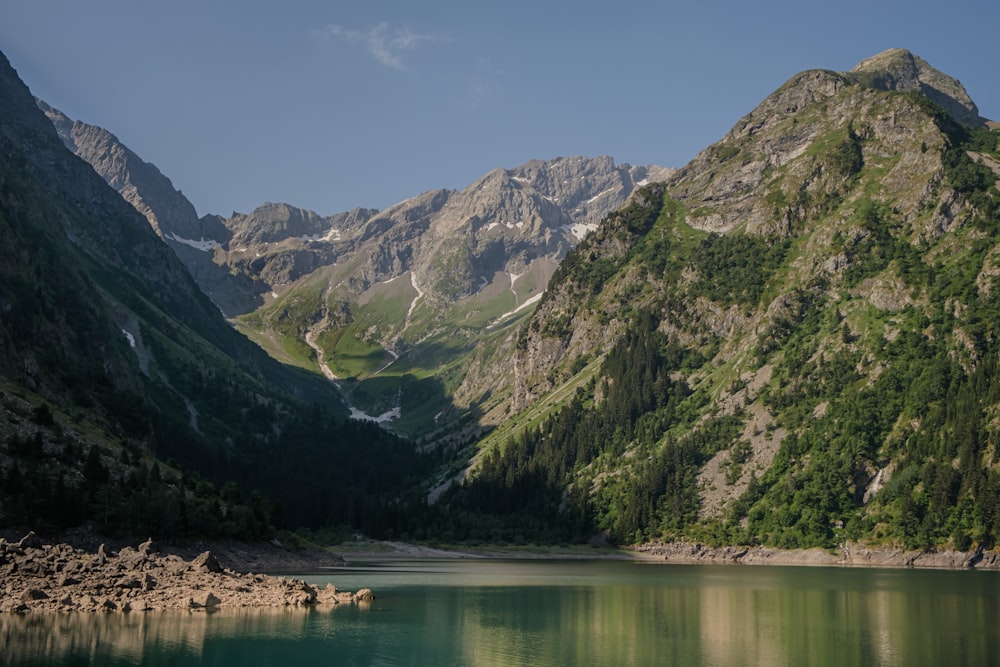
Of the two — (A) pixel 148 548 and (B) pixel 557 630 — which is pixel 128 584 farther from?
(B) pixel 557 630

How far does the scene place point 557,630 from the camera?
8088 centimetres

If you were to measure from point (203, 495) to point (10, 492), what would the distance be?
121 feet

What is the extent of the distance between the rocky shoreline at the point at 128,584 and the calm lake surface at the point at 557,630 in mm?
3082

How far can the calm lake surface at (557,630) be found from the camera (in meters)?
64.8

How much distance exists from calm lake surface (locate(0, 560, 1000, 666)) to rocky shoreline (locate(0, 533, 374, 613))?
3.08 metres

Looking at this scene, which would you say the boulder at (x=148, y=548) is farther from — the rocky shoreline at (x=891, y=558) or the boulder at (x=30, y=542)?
the rocky shoreline at (x=891, y=558)

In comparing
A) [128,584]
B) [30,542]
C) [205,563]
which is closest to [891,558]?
[205,563]

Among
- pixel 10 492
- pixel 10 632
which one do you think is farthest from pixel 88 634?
pixel 10 492

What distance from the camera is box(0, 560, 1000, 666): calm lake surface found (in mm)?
64750

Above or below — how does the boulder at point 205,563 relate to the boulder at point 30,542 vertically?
below

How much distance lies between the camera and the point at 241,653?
6456 centimetres

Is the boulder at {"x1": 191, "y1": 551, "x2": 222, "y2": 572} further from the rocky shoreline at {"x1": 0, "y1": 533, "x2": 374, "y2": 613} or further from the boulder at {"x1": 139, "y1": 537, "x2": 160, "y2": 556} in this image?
the boulder at {"x1": 139, "y1": 537, "x2": 160, "y2": 556}

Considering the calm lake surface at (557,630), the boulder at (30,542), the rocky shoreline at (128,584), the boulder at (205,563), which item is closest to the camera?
the calm lake surface at (557,630)

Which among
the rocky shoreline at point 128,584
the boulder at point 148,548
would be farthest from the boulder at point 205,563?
the boulder at point 148,548
